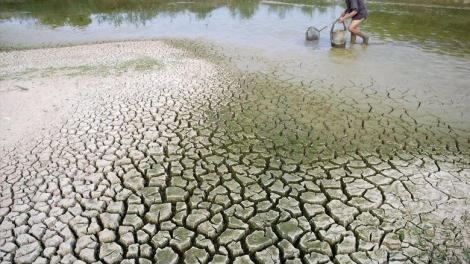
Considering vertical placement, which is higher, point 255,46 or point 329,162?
point 255,46

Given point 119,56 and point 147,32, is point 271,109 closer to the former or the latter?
point 119,56

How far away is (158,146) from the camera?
13.0 ft

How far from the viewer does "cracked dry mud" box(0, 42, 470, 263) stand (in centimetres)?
261

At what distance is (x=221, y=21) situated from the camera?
11.6 m

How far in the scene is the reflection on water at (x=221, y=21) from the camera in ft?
29.8

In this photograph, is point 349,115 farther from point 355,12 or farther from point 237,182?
point 355,12

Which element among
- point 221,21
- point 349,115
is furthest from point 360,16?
point 221,21

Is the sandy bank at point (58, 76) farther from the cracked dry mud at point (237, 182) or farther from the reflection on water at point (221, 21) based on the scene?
the reflection on water at point (221, 21)

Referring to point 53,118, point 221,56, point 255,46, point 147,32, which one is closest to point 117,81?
point 53,118

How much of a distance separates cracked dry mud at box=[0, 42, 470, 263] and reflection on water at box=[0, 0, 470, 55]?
4.47 meters

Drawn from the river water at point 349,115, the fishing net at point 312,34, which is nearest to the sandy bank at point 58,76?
the river water at point 349,115

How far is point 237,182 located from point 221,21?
942 cm

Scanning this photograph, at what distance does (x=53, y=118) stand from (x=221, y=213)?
3226 millimetres

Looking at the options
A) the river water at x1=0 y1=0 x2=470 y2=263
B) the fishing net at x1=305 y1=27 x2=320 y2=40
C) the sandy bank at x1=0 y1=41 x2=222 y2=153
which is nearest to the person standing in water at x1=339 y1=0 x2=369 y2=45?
the river water at x1=0 y1=0 x2=470 y2=263
